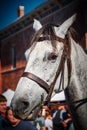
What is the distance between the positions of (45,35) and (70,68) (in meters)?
0.40

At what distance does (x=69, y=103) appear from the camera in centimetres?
277

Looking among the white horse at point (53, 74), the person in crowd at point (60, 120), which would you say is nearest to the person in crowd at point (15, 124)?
the white horse at point (53, 74)

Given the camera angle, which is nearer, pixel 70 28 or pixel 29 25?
pixel 70 28

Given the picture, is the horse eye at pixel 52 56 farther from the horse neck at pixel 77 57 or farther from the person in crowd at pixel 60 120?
the person in crowd at pixel 60 120

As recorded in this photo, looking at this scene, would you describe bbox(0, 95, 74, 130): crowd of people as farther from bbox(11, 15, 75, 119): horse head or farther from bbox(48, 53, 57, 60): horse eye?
bbox(48, 53, 57, 60): horse eye

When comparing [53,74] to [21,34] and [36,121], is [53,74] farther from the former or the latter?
[21,34]

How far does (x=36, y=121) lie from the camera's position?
7.37 meters

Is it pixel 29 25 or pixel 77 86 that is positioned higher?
pixel 29 25

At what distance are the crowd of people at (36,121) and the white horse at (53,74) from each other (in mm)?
413

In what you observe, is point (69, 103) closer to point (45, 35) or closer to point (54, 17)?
point (45, 35)

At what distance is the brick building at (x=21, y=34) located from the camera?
1719cm

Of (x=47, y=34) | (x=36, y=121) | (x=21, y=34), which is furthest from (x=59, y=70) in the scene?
(x=21, y=34)

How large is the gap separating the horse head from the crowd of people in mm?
419

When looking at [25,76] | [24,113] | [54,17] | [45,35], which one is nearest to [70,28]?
[45,35]
